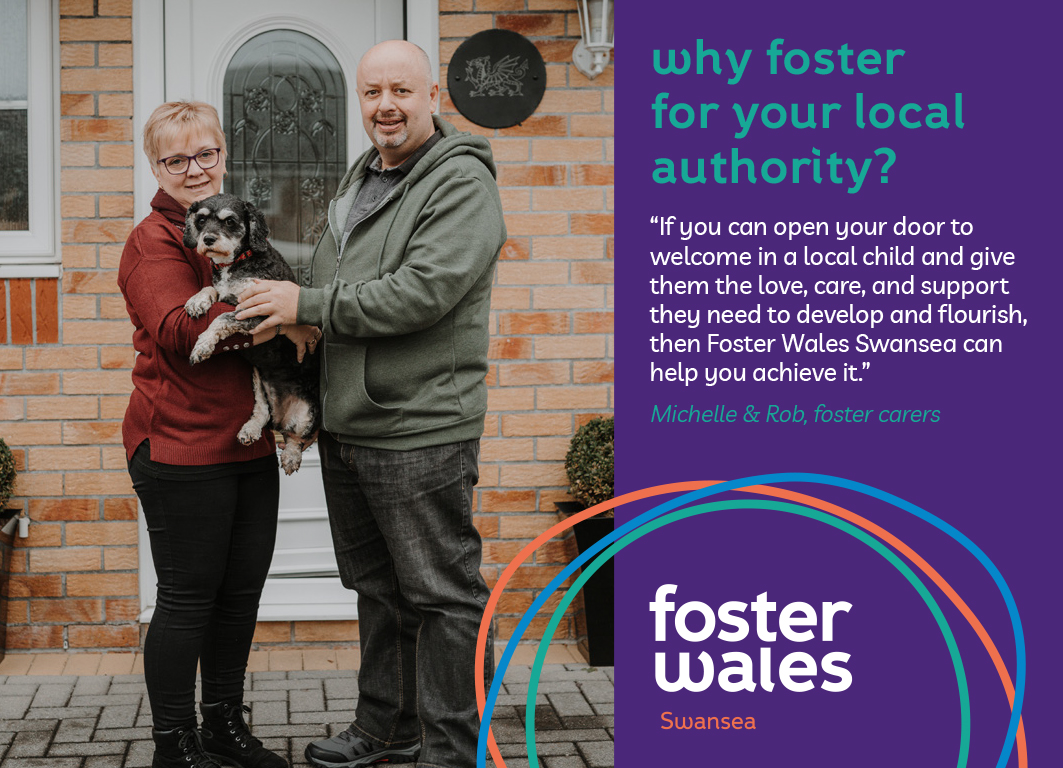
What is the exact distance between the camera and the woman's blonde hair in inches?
113

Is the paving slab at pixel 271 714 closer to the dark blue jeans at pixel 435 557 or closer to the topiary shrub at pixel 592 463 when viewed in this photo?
the dark blue jeans at pixel 435 557

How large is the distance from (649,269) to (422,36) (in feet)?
6.22

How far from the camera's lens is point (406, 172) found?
9.78 feet

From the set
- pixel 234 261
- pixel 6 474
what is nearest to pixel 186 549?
pixel 234 261

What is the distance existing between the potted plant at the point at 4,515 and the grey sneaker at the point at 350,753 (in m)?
1.66

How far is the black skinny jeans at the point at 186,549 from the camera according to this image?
9.41 ft

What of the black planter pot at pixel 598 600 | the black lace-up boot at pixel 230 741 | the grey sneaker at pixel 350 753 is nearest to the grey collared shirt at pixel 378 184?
the black lace-up boot at pixel 230 741

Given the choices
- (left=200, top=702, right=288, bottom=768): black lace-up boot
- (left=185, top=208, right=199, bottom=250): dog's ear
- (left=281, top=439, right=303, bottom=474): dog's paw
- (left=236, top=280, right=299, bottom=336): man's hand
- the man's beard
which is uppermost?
the man's beard

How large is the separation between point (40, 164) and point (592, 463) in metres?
2.47

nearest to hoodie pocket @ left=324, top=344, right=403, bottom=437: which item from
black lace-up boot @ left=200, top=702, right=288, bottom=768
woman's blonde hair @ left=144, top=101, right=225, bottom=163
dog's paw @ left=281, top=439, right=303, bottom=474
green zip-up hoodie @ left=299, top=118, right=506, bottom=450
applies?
green zip-up hoodie @ left=299, top=118, right=506, bottom=450

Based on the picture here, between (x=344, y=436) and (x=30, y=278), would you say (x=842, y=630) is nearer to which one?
(x=344, y=436)

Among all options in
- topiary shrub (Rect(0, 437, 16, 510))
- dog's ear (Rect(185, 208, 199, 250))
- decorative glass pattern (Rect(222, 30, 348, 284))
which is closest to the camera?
dog's ear (Rect(185, 208, 199, 250))

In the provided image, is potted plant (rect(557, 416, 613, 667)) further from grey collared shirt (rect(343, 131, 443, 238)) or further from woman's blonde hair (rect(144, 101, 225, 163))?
woman's blonde hair (rect(144, 101, 225, 163))

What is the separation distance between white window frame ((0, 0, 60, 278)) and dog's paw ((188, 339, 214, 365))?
5.85 ft
